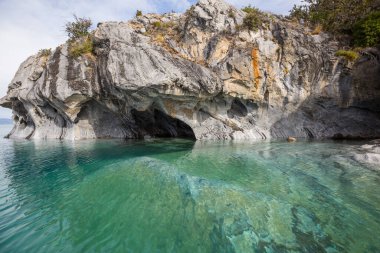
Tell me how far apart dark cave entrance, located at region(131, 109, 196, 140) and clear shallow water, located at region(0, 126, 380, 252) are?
1847 cm

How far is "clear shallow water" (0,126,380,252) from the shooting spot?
5621mm

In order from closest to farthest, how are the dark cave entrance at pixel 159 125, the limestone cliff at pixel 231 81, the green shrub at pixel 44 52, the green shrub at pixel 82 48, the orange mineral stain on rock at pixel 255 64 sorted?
the limestone cliff at pixel 231 81, the green shrub at pixel 82 48, the orange mineral stain on rock at pixel 255 64, the dark cave entrance at pixel 159 125, the green shrub at pixel 44 52

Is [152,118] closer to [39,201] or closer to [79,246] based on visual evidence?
[39,201]

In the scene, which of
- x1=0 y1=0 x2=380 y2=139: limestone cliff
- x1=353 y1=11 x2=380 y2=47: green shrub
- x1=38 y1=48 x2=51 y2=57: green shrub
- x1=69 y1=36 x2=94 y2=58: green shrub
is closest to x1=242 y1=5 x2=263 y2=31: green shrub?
x1=0 y1=0 x2=380 y2=139: limestone cliff

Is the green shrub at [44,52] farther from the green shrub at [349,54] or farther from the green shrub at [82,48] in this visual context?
the green shrub at [349,54]

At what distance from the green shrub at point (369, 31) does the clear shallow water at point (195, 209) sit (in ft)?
65.2

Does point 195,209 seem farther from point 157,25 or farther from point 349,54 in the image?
point 349,54

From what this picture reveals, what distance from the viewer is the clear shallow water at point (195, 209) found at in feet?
18.4

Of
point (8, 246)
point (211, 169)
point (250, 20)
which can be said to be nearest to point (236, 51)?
point (250, 20)

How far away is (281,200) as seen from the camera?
774cm

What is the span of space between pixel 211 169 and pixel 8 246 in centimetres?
860

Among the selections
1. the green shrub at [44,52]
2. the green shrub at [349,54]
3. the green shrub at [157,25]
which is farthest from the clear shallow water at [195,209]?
the green shrub at [44,52]

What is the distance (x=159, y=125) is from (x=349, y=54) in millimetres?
24735

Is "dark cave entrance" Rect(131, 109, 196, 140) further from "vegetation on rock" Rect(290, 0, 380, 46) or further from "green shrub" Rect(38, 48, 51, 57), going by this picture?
"vegetation on rock" Rect(290, 0, 380, 46)
